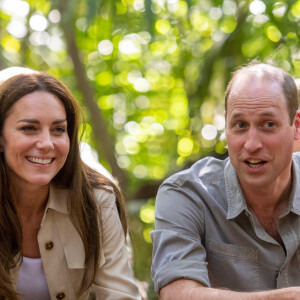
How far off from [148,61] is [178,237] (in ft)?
18.4

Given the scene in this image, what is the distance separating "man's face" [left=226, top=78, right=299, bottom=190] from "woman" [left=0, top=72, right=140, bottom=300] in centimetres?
71

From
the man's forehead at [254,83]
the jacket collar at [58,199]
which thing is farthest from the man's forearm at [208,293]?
the man's forehead at [254,83]

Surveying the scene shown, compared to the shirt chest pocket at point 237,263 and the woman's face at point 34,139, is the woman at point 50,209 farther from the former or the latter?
the shirt chest pocket at point 237,263

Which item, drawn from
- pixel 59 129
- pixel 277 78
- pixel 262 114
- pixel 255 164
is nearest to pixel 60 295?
pixel 59 129

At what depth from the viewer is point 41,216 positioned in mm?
3146

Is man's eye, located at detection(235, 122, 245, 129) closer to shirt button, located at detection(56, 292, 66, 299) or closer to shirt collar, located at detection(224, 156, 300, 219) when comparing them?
shirt collar, located at detection(224, 156, 300, 219)

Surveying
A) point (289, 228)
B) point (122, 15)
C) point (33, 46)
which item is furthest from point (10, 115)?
point (33, 46)

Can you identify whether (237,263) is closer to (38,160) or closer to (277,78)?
(277,78)

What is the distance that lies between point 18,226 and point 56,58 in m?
5.55

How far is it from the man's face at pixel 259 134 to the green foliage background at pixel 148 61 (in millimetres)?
814

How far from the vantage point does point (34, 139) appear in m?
2.90

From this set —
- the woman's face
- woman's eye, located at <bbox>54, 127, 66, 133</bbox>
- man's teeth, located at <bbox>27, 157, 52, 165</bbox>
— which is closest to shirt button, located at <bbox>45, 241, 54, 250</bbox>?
the woman's face

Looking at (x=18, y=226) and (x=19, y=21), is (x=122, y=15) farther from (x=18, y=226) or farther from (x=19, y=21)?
(x=19, y=21)

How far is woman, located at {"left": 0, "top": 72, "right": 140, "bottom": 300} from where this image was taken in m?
2.92
